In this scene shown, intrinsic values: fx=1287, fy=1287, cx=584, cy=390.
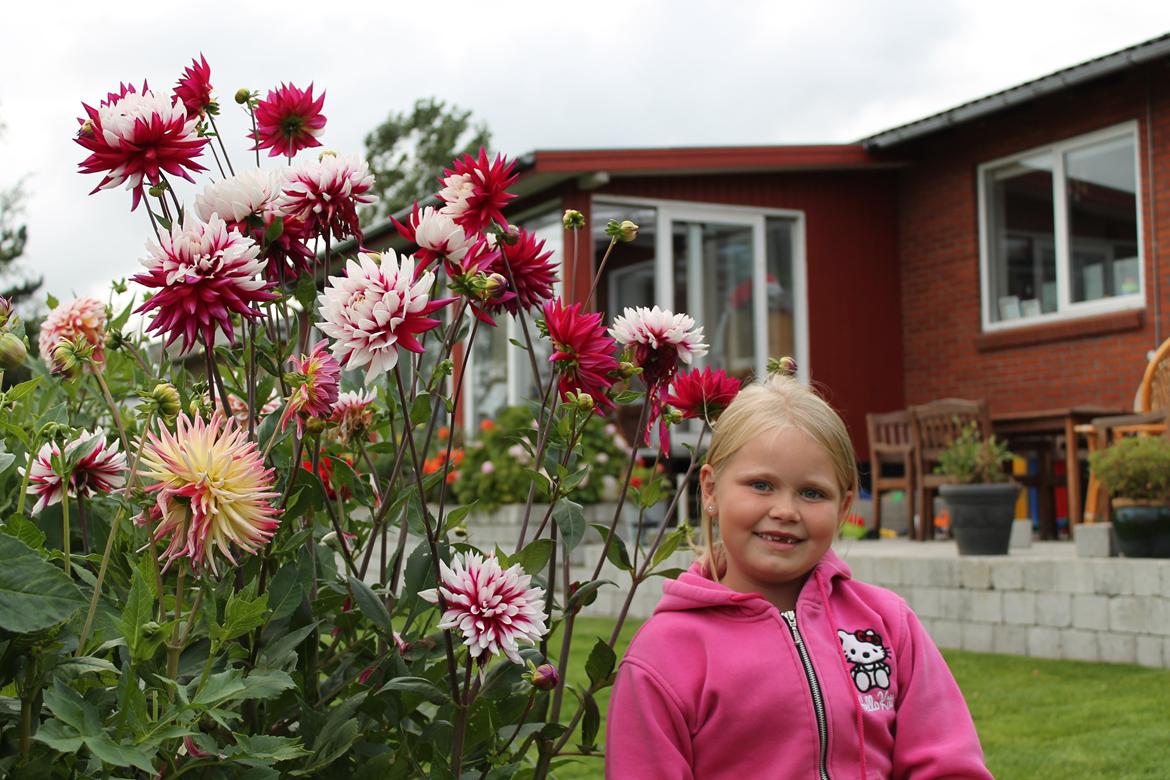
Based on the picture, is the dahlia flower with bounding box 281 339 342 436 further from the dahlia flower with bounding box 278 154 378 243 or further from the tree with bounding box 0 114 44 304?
the tree with bounding box 0 114 44 304

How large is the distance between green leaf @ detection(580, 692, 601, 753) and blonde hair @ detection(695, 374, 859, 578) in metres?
0.50

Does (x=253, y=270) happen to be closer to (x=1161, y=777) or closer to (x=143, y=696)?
(x=143, y=696)

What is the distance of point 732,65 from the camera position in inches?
722

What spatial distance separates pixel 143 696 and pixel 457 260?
70 cm

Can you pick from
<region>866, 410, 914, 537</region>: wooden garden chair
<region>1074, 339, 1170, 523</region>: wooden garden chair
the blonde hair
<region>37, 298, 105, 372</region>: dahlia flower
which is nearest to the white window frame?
<region>866, 410, 914, 537</region>: wooden garden chair

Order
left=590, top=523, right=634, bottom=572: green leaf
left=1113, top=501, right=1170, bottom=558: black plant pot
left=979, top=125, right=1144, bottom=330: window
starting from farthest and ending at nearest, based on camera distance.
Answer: left=979, top=125, right=1144, bottom=330: window < left=1113, top=501, right=1170, bottom=558: black plant pot < left=590, top=523, right=634, bottom=572: green leaf

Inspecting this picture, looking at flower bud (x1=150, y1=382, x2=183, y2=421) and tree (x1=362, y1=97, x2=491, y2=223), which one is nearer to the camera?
flower bud (x1=150, y1=382, x2=183, y2=421)

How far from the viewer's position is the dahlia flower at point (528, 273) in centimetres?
188

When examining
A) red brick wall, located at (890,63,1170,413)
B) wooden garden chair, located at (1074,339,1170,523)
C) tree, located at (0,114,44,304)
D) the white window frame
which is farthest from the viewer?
tree, located at (0,114,44,304)

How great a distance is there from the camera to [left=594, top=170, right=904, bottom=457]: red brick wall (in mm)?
11711

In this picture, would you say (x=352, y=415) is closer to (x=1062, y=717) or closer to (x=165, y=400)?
(x=165, y=400)

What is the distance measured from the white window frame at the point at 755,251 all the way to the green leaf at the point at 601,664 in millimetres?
9045

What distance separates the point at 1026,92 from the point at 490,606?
30.7 feet

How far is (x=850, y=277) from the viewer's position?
11.9m
